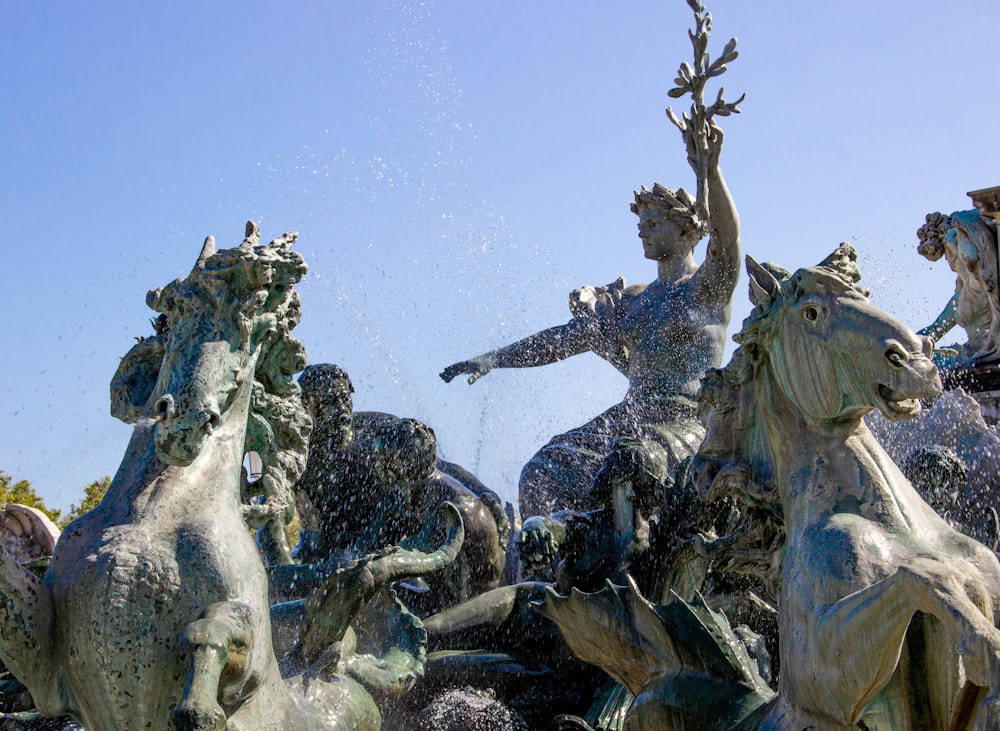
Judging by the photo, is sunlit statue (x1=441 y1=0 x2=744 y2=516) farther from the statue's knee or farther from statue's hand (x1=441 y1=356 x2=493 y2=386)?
the statue's knee

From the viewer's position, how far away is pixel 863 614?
338cm

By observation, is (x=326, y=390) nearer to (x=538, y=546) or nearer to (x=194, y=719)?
(x=538, y=546)

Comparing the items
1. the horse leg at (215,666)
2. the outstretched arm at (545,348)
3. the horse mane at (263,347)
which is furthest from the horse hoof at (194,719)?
the outstretched arm at (545,348)

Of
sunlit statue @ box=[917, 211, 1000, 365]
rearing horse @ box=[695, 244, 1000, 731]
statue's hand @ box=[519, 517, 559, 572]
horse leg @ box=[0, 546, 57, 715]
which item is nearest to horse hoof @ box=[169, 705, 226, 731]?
horse leg @ box=[0, 546, 57, 715]

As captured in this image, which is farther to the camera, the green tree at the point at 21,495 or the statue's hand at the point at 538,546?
the green tree at the point at 21,495

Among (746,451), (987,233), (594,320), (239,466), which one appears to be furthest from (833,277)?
(987,233)

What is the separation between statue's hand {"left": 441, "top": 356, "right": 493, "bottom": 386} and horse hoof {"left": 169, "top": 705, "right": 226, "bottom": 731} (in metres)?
5.35

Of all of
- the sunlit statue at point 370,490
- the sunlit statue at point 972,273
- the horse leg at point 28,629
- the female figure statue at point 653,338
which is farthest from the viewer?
the sunlit statue at point 972,273

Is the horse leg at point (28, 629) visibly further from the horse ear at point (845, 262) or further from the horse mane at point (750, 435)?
the horse ear at point (845, 262)

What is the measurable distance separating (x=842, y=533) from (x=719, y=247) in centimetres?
424

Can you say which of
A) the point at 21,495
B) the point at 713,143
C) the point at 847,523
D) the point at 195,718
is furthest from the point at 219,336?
the point at 21,495

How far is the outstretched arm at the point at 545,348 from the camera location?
862 cm

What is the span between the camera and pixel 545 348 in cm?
872

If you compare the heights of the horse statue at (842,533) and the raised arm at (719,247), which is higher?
the raised arm at (719,247)
